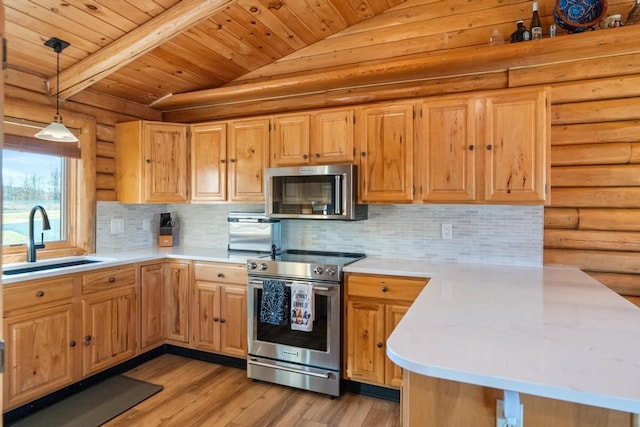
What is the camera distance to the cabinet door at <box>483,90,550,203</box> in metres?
2.48

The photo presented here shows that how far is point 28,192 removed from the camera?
9.89 ft

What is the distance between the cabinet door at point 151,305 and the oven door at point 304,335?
3.08ft

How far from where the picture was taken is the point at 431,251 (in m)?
3.05

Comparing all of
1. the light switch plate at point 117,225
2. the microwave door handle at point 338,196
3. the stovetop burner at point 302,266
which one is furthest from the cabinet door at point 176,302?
the microwave door handle at point 338,196

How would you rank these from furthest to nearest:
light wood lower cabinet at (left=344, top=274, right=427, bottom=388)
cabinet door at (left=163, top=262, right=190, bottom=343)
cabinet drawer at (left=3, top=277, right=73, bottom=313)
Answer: cabinet door at (left=163, top=262, right=190, bottom=343) < light wood lower cabinet at (left=344, top=274, right=427, bottom=388) < cabinet drawer at (left=3, top=277, right=73, bottom=313)

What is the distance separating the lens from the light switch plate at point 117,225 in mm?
3570

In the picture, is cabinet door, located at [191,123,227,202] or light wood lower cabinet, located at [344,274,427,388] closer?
light wood lower cabinet, located at [344,274,427,388]

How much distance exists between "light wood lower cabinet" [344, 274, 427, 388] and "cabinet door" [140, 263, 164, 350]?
174 cm

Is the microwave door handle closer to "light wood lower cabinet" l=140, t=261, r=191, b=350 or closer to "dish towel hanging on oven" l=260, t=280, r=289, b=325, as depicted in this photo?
"dish towel hanging on oven" l=260, t=280, r=289, b=325

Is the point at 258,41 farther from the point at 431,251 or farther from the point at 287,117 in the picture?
the point at 431,251

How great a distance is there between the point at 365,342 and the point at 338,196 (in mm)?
1080

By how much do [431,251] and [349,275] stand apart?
0.76m

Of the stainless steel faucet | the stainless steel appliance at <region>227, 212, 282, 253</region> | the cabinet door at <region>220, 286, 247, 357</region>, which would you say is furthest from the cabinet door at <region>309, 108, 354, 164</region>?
the stainless steel faucet

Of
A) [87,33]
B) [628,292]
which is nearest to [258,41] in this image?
[87,33]
